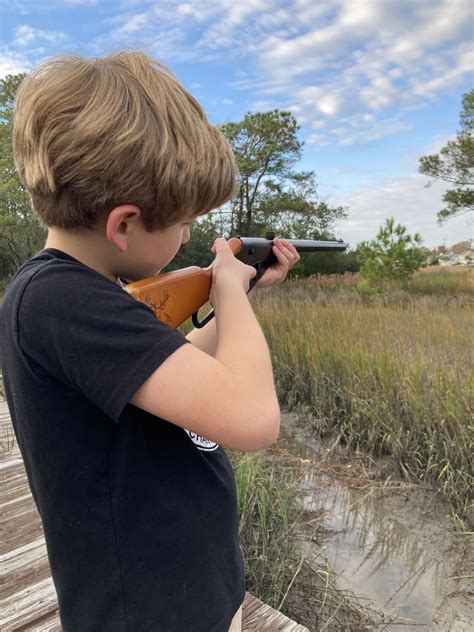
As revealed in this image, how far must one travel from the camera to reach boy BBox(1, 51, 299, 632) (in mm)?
778

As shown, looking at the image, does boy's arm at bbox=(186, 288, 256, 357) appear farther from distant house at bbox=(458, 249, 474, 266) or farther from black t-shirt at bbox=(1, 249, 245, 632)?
distant house at bbox=(458, 249, 474, 266)

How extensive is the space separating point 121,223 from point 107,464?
1.40 feet

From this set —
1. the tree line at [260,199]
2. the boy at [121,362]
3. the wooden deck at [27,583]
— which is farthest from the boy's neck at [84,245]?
the tree line at [260,199]

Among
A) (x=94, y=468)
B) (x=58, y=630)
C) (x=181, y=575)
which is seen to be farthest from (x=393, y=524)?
(x=94, y=468)

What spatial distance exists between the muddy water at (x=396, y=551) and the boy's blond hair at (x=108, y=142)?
2319mm

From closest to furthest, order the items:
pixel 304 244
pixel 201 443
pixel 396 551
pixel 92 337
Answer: pixel 92 337 < pixel 201 443 < pixel 304 244 < pixel 396 551

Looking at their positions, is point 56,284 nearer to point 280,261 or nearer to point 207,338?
point 207,338

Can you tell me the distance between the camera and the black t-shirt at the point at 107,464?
77cm

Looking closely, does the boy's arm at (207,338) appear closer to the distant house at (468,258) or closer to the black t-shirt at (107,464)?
the black t-shirt at (107,464)

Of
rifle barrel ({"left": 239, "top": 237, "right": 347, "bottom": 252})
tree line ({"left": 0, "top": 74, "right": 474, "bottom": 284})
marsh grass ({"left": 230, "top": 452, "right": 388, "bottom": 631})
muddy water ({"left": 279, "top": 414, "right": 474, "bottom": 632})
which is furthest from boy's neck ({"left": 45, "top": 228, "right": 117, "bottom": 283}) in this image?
tree line ({"left": 0, "top": 74, "right": 474, "bottom": 284})

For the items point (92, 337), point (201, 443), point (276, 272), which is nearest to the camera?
point (92, 337)

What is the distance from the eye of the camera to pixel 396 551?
2.91 metres

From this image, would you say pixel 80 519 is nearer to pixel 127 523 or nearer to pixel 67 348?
pixel 127 523

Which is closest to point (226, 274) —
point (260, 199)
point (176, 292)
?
point (176, 292)
